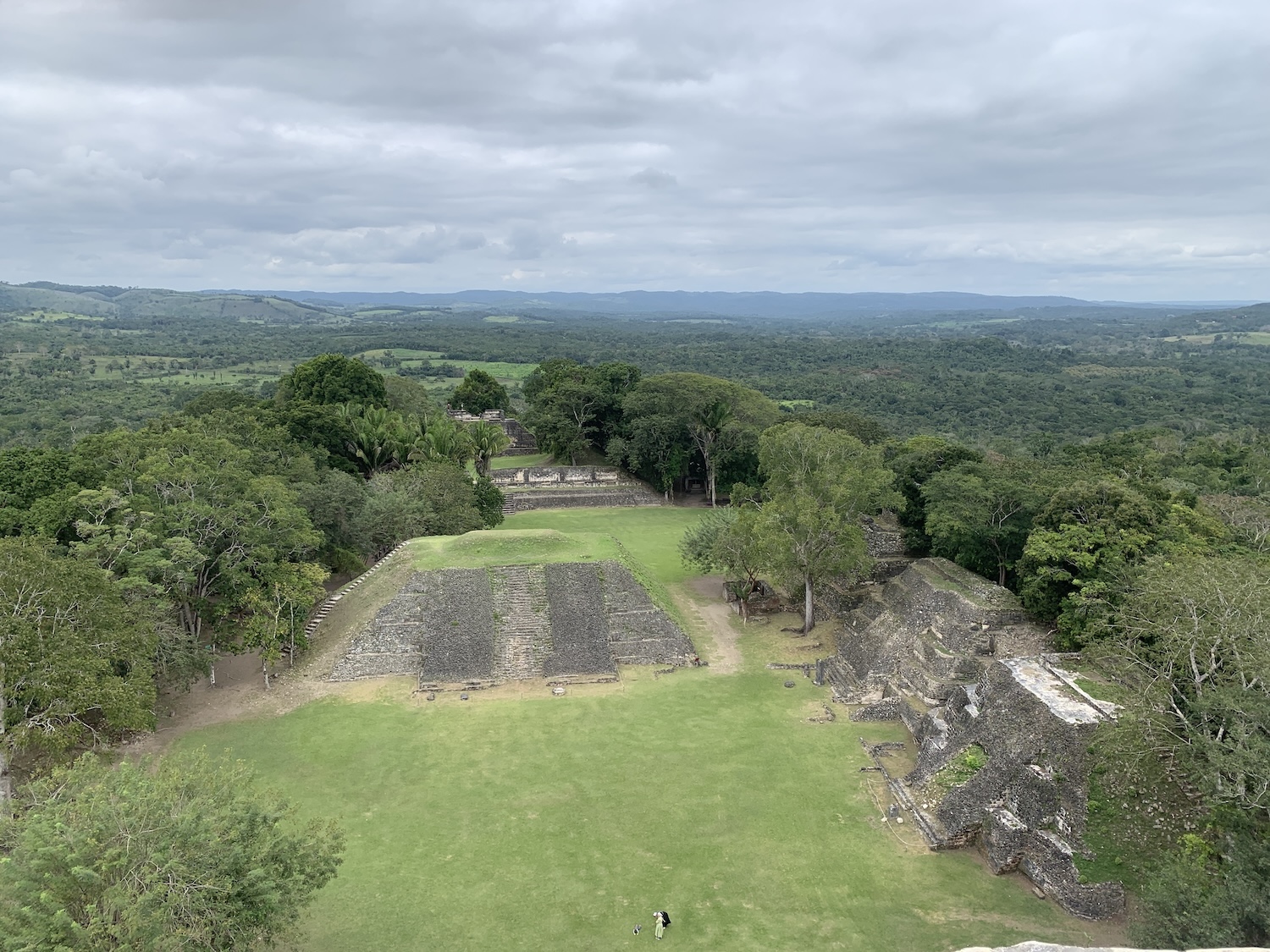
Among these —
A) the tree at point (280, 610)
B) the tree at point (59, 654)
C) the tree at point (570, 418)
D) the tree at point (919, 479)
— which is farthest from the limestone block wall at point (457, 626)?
the tree at point (570, 418)

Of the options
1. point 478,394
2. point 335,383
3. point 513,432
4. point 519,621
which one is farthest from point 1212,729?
point 478,394

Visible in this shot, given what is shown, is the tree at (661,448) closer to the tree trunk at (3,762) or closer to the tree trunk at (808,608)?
the tree trunk at (808,608)

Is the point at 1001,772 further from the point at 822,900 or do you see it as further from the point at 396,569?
the point at 396,569

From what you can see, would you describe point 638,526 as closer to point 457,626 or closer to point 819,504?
point 819,504

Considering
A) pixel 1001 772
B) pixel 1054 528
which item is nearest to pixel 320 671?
pixel 1001 772

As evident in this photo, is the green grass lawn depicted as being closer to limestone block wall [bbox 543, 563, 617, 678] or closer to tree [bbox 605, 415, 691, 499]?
tree [bbox 605, 415, 691, 499]

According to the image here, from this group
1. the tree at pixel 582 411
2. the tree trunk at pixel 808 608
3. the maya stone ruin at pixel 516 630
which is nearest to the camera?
the maya stone ruin at pixel 516 630
